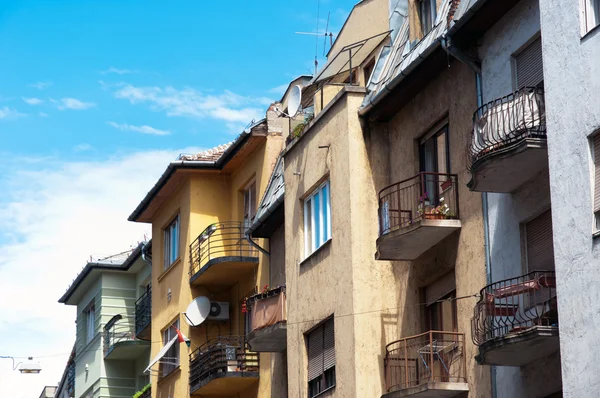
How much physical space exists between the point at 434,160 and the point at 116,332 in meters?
24.8

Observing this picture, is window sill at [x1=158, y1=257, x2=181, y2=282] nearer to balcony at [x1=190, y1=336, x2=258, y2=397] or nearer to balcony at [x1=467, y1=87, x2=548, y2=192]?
balcony at [x1=190, y1=336, x2=258, y2=397]

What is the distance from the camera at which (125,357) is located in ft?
154

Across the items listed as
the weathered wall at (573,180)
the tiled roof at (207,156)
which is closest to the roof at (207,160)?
the tiled roof at (207,156)

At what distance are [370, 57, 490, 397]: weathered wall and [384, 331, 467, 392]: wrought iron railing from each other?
0.27 meters

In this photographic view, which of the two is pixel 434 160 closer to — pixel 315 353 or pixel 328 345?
pixel 328 345

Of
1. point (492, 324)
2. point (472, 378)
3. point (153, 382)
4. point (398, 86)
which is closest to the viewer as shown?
point (492, 324)

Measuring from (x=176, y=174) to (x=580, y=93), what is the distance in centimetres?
2094

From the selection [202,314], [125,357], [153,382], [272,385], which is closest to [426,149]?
[272,385]

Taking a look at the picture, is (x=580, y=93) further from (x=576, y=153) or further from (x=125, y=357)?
(x=125, y=357)

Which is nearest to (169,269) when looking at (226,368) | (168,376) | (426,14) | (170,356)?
(170,356)

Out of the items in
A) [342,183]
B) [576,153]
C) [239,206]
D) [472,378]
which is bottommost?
[472,378]

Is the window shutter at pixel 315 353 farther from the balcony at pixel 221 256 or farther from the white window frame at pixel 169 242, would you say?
the white window frame at pixel 169 242

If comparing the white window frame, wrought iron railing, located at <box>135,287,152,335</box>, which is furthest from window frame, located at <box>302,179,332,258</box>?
wrought iron railing, located at <box>135,287,152,335</box>

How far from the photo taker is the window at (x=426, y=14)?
2545 cm
